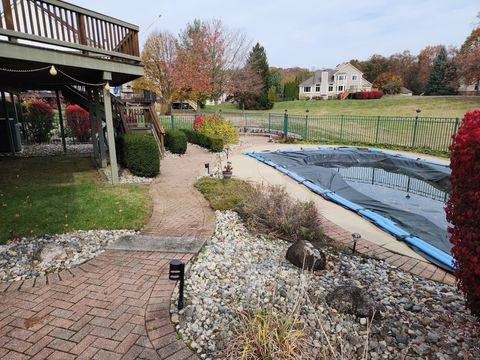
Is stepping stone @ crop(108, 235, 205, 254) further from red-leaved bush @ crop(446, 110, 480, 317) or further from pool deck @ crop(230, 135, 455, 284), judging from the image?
red-leaved bush @ crop(446, 110, 480, 317)

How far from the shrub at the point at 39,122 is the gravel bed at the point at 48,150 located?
1.98ft

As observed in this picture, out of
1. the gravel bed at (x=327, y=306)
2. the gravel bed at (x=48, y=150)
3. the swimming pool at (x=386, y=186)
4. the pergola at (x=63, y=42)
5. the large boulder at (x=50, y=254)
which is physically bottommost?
the swimming pool at (x=386, y=186)

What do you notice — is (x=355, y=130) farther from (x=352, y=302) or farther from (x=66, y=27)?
(x=352, y=302)

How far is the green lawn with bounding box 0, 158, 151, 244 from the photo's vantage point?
4695 millimetres

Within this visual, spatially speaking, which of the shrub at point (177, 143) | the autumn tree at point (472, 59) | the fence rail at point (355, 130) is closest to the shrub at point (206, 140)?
the shrub at point (177, 143)

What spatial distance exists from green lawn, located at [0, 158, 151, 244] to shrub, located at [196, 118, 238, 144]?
22.3ft

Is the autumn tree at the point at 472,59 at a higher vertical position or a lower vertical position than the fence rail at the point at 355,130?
higher

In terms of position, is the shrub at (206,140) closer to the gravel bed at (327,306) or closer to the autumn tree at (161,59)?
the gravel bed at (327,306)

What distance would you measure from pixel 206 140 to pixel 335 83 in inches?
1786

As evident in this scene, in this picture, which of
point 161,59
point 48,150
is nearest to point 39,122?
point 48,150

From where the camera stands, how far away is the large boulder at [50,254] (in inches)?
146

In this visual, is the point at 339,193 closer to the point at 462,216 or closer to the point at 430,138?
the point at 462,216

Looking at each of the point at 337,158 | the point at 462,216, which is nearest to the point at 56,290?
the point at 462,216

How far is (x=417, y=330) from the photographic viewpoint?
259cm
